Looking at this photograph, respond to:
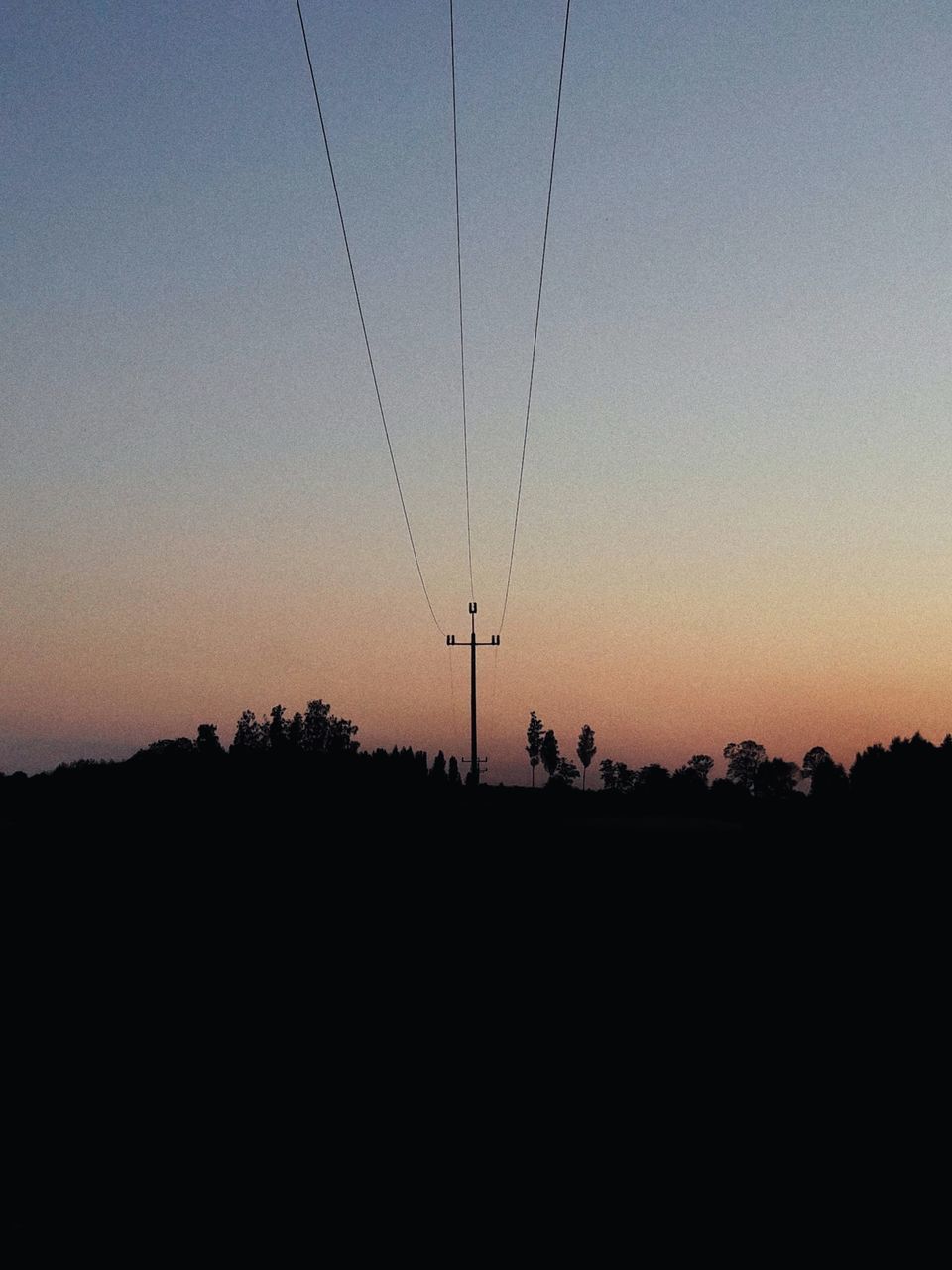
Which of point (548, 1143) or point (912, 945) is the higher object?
point (912, 945)

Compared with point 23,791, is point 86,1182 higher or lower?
lower

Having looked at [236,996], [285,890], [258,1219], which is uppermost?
[285,890]

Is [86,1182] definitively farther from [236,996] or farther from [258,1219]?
[236,996]

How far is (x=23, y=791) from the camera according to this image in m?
72.2

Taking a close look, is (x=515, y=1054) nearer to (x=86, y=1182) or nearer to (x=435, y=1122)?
(x=435, y=1122)

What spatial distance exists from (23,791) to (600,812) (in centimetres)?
4074

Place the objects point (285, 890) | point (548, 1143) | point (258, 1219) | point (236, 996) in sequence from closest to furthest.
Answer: point (258, 1219) → point (548, 1143) → point (236, 996) → point (285, 890)

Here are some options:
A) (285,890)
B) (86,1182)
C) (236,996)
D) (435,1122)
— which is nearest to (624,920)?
(285,890)

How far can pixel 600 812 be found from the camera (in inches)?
3120

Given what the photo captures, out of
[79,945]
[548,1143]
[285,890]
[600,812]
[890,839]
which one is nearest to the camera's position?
[548,1143]

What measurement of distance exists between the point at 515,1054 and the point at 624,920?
31.1 ft

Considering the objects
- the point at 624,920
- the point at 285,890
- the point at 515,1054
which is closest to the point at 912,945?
the point at 624,920

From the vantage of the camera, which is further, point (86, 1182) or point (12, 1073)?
point (12, 1073)

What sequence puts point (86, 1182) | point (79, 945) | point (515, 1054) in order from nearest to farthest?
point (86, 1182), point (515, 1054), point (79, 945)
